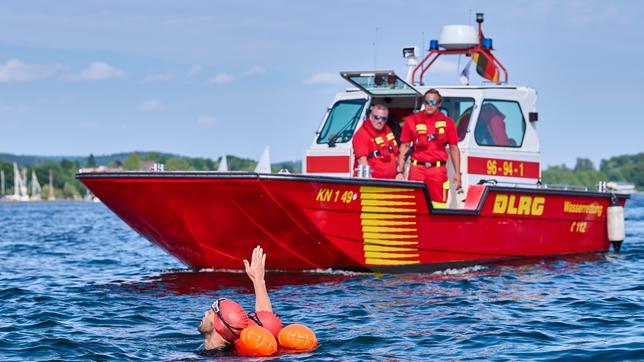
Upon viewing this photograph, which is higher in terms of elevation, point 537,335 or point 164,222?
point 164,222

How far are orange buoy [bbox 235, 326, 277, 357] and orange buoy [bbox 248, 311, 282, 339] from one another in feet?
0.67

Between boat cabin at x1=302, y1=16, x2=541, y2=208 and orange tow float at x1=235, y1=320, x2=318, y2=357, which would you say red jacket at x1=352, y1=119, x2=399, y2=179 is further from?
orange tow float at x1=235, y1=320, x2=318, y2=357

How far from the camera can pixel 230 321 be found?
7.96 m

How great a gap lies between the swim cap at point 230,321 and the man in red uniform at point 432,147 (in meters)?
5.19

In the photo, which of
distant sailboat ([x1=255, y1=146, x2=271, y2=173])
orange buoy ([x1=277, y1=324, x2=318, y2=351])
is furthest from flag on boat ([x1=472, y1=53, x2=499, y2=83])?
orange buoy ([x1=277, y1=324, x2=318, y2=351])

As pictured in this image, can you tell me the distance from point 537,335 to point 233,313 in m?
2.62

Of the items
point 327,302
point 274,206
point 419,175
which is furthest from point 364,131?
point 327,302

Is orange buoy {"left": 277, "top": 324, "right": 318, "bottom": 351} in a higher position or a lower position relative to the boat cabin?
lower

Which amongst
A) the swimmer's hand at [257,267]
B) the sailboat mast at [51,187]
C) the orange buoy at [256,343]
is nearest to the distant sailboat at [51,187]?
the sailboat mast at [51,187]

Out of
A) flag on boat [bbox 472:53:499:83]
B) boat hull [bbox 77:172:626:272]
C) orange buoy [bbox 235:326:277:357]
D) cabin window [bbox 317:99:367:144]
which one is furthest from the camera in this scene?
flag on boat [bbox 472:53:499:83]

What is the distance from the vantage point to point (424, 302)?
34.6 ft

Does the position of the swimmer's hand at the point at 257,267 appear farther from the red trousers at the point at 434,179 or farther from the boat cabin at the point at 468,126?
the boat cabin at the point at 468,126

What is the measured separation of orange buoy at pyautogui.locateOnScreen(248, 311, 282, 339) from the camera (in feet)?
26.7

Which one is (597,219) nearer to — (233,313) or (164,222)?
(164,222)
